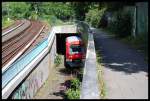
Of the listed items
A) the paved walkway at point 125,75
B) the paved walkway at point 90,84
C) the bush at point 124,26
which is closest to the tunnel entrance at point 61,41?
the bush at point 124,26

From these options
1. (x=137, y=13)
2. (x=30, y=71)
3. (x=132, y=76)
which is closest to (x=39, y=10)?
(x=137, y=13)

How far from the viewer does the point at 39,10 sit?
96188 mm

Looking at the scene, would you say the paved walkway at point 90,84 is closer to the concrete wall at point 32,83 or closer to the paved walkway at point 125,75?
the paved walkway at point 125,75

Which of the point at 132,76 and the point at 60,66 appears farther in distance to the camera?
the point at 60,66

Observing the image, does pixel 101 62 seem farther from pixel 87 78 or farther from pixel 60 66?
pixel 60 66

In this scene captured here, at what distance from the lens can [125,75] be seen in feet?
46.0

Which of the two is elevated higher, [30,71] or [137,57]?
[137,57]

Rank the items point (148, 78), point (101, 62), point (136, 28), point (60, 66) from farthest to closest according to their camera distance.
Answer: point (60, 66)
point (136, 28)
point (101, 62)
point (148, 78)

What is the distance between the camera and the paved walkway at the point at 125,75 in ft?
36.9

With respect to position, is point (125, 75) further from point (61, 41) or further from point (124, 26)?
point (61, 41)

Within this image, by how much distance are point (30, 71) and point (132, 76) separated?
28.0ft

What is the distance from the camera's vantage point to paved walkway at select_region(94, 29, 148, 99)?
11.2 meters

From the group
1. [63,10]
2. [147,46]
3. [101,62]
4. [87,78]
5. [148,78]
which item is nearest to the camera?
[87,78]

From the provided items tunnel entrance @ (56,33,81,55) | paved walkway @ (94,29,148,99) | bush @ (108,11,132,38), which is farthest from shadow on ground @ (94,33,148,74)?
tunnel entrance @ (56,33,81,55)
